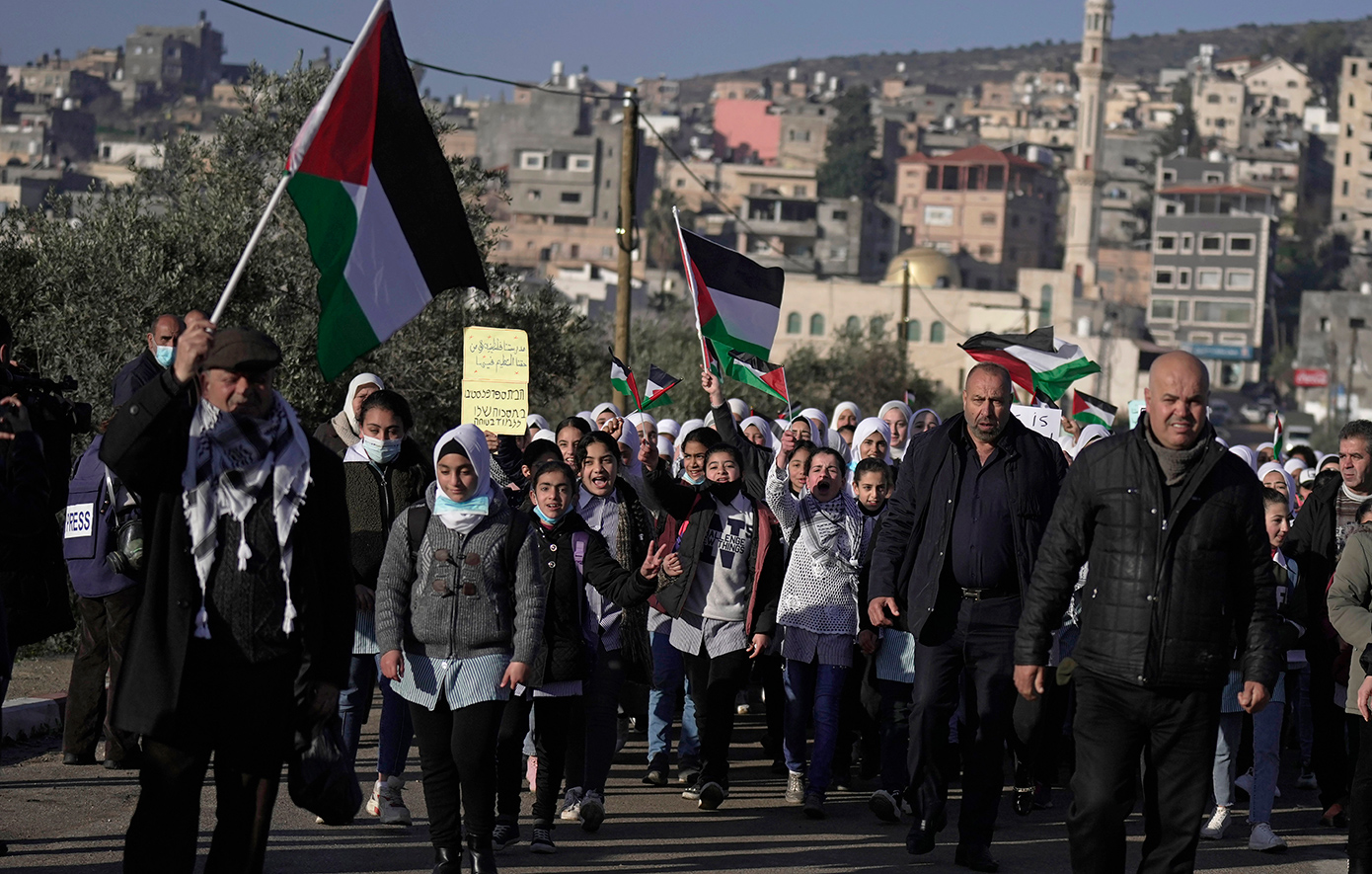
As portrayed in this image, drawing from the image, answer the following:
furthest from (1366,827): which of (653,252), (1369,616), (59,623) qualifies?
(653,252)

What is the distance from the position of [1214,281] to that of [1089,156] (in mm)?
17604

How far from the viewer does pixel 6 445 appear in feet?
19.1

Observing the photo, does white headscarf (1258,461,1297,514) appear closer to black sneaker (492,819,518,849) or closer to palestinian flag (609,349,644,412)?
black sneaker (492,819,518,849)

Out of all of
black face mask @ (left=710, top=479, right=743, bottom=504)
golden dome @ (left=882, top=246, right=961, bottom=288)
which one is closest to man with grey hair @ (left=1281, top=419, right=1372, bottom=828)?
black face mask @ (left=710, top=479, right=743, bottom=504)

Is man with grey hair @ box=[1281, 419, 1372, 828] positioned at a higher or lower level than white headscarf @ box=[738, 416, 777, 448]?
lower

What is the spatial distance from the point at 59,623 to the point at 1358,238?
520ft

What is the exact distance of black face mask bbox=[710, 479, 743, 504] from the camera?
9281 millimetres

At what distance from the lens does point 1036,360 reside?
47.4 feet

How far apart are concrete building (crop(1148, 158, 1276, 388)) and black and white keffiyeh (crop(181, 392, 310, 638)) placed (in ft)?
389

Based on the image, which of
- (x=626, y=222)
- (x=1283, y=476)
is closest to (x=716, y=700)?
(x=1283, y=476)

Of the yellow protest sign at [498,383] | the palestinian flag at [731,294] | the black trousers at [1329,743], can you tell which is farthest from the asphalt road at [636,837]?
the palestinian flag at [731,294]

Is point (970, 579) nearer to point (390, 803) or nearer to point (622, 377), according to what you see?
point (390, 803)

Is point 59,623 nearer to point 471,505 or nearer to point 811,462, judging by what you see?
point 471,505

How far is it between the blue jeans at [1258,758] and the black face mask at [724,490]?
266 cm
